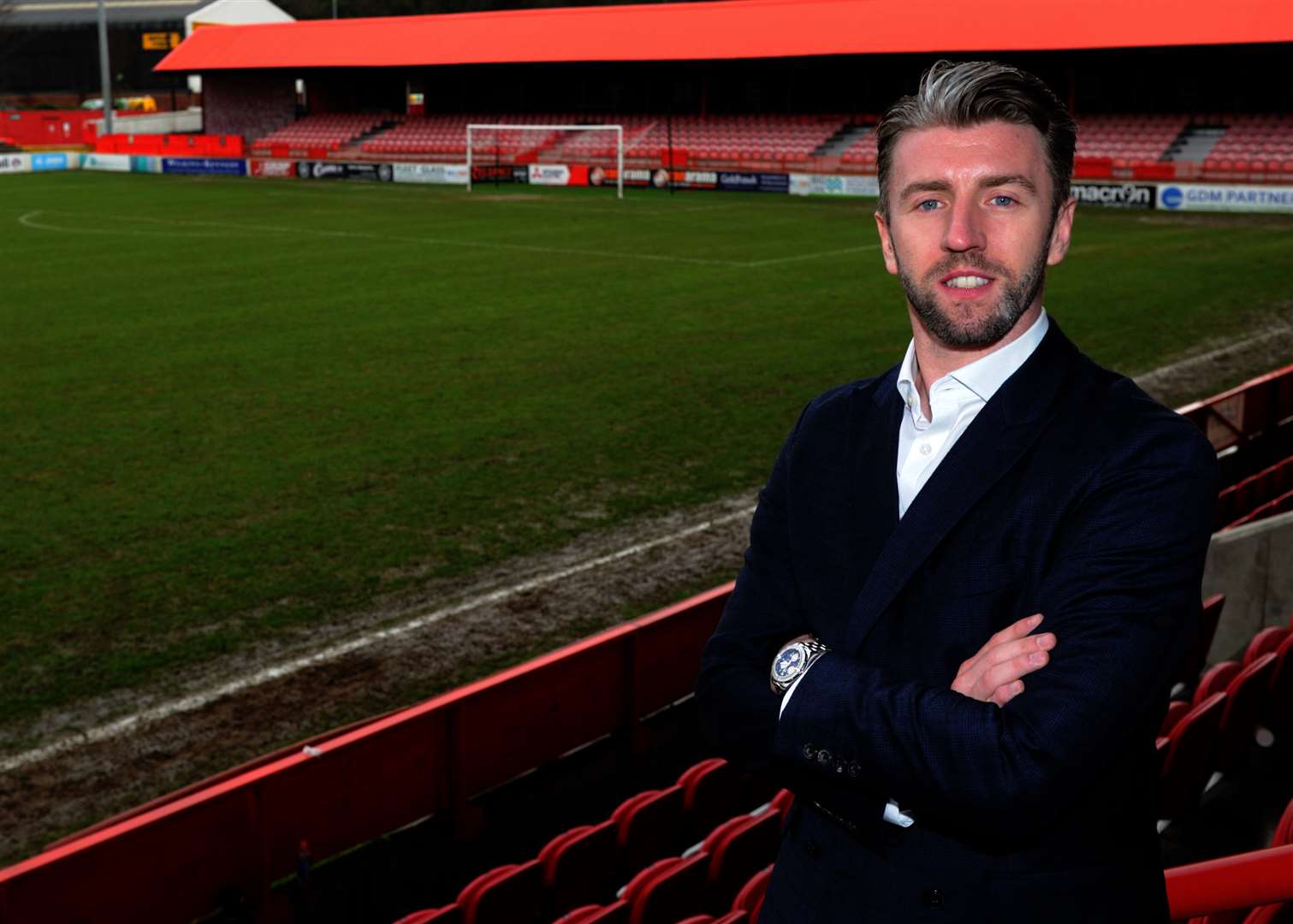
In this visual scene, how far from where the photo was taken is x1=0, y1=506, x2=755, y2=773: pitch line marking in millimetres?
7570

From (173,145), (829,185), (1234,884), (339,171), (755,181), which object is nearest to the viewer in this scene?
(1234,884)

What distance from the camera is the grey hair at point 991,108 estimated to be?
2119 mm

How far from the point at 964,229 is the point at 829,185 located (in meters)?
40.1

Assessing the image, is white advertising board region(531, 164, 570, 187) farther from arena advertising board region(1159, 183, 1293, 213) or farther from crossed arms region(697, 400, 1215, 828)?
crossed arms region(697, 400, 1215, 828)

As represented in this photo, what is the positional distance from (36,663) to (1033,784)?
7900 millimetres

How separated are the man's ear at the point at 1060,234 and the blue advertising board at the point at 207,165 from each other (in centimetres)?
5081

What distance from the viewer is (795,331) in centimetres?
1920

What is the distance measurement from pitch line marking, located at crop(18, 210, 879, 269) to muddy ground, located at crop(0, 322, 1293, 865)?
1510 cm

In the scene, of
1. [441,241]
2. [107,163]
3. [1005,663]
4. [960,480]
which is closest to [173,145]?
[107,163]

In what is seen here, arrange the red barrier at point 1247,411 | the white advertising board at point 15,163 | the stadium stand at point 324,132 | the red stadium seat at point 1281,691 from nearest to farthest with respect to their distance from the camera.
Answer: the red stadium seat at point 1281,691
the red barrier at point 1247,411
the white advertising board at point 15,163
the stadium stand at point 324,132

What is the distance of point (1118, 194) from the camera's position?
1437 inches

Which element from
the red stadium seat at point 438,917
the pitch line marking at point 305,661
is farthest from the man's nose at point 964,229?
the pitch line marking at point 305,661

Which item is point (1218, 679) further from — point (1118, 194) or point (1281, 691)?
point (1118, 194)

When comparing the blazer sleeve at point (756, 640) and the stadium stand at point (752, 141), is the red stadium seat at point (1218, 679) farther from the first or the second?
the stadium stand at point (752, 141)
